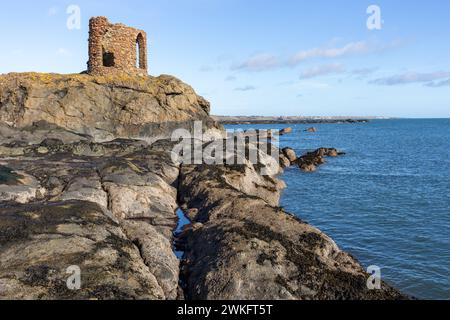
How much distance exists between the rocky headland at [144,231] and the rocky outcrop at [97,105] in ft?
4.32

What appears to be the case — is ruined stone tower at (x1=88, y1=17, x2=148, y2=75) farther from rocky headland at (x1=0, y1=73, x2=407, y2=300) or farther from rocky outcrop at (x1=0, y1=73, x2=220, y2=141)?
rocky headland at (x1=0, y1=73, x2=407, y2=300)

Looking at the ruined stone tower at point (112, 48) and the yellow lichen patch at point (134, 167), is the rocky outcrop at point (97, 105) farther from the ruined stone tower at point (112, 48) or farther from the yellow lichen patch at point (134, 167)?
the yellow lichen patch at point (134, 167)

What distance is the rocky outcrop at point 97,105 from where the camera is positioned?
36.3 metres

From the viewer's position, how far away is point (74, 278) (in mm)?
10523

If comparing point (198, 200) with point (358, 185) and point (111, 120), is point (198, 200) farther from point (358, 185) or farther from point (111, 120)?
point (358, 185)

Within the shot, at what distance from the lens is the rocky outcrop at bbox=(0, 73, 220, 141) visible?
3628cm

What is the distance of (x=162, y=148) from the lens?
33312 mm

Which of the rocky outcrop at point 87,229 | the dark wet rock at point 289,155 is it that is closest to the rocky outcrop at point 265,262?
the rocky outcrop at point 87,229

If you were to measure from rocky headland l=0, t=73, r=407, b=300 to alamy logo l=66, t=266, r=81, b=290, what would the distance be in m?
0.06

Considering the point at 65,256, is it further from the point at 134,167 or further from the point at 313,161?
the point at 313,161

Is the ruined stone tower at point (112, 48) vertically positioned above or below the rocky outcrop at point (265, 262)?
above

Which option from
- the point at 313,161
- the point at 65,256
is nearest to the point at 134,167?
the point at 65,256

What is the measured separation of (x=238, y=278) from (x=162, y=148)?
2294 cm
